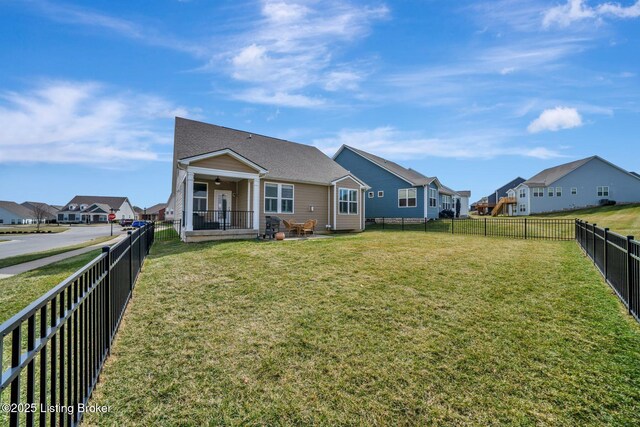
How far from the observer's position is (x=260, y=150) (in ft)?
58.1

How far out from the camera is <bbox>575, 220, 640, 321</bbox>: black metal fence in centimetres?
451

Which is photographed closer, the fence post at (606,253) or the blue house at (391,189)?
the fence post at (606,253)

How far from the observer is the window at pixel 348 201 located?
18.2 m

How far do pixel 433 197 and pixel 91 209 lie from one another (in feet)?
274

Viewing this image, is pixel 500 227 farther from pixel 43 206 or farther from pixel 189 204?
pixel 43 206

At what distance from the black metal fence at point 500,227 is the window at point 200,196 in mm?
11620

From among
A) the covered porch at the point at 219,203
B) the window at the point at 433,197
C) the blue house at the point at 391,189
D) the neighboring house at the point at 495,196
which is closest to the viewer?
the covered porch at the point at 219,203

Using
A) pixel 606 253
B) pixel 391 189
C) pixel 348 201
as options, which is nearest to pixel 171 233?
pixel 348 201

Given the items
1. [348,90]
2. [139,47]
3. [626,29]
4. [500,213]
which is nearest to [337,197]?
[348,90]

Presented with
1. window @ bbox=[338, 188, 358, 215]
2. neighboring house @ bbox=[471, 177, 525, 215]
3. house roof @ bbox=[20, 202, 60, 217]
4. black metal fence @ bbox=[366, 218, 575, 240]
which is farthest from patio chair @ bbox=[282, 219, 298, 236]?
house roof @ bbox=[20, 202, 60, 217]

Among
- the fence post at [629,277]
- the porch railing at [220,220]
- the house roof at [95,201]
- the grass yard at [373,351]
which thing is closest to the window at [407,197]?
the porch railing at [220,220]

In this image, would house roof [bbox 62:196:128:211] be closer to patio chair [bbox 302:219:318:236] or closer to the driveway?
the driveway

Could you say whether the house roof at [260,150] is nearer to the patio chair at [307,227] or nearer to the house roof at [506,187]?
the patio chair at [307,227]

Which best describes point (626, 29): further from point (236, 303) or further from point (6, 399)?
point (6, 399)
